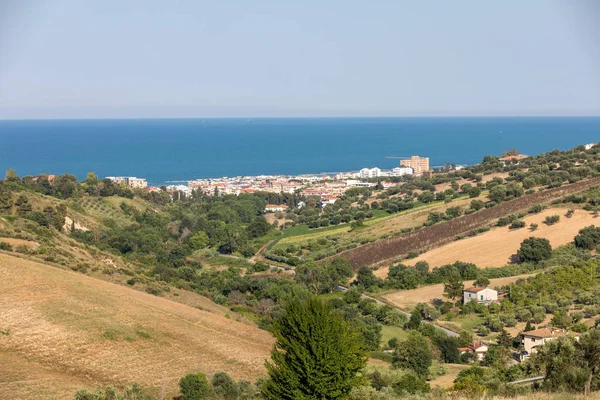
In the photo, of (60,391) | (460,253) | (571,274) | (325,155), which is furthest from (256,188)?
(325,155)

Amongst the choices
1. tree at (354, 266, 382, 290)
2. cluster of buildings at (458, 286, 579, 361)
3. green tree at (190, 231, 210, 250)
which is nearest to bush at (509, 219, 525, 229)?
tree at (354, 266, 382, 290)

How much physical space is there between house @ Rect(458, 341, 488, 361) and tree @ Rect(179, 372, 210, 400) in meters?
10.9

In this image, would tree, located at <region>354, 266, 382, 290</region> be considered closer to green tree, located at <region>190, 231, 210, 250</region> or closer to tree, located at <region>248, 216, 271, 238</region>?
green tree, located at <region>190, 231, 210, 250</region>

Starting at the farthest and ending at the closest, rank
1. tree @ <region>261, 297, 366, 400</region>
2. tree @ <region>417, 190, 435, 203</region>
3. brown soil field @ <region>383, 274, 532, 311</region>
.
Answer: tree @ <region>417, 190, 435, 203</region> < brown soil field @ <region>383, 274, 532, 311</region> < tree @ <region>261, 297, 366, 400</region>

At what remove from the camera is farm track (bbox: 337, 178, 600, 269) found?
156 feet

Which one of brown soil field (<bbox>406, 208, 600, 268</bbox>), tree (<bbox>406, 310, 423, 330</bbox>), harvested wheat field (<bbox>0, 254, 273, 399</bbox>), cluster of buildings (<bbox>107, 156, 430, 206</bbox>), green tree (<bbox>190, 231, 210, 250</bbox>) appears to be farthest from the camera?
cluster of buildings (<bbox>107, 156, 430, 206</bbox>)

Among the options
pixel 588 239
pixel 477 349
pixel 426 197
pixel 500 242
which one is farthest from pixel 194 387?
pixel 426 197

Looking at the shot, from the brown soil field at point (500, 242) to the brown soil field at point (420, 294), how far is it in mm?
4754

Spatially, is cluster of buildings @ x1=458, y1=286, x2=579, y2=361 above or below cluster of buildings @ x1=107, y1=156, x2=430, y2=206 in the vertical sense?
above

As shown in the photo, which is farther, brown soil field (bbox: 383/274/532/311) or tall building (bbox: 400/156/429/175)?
tall building (bbox: 400/156/429/175)

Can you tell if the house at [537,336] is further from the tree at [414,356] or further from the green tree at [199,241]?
the green tree at [199,241]

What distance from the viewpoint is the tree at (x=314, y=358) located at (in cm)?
1351

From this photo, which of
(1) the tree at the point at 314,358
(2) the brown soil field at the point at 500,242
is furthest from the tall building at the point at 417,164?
(1) the tree at the point at 314,358

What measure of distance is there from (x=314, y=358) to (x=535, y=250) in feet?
97.2
